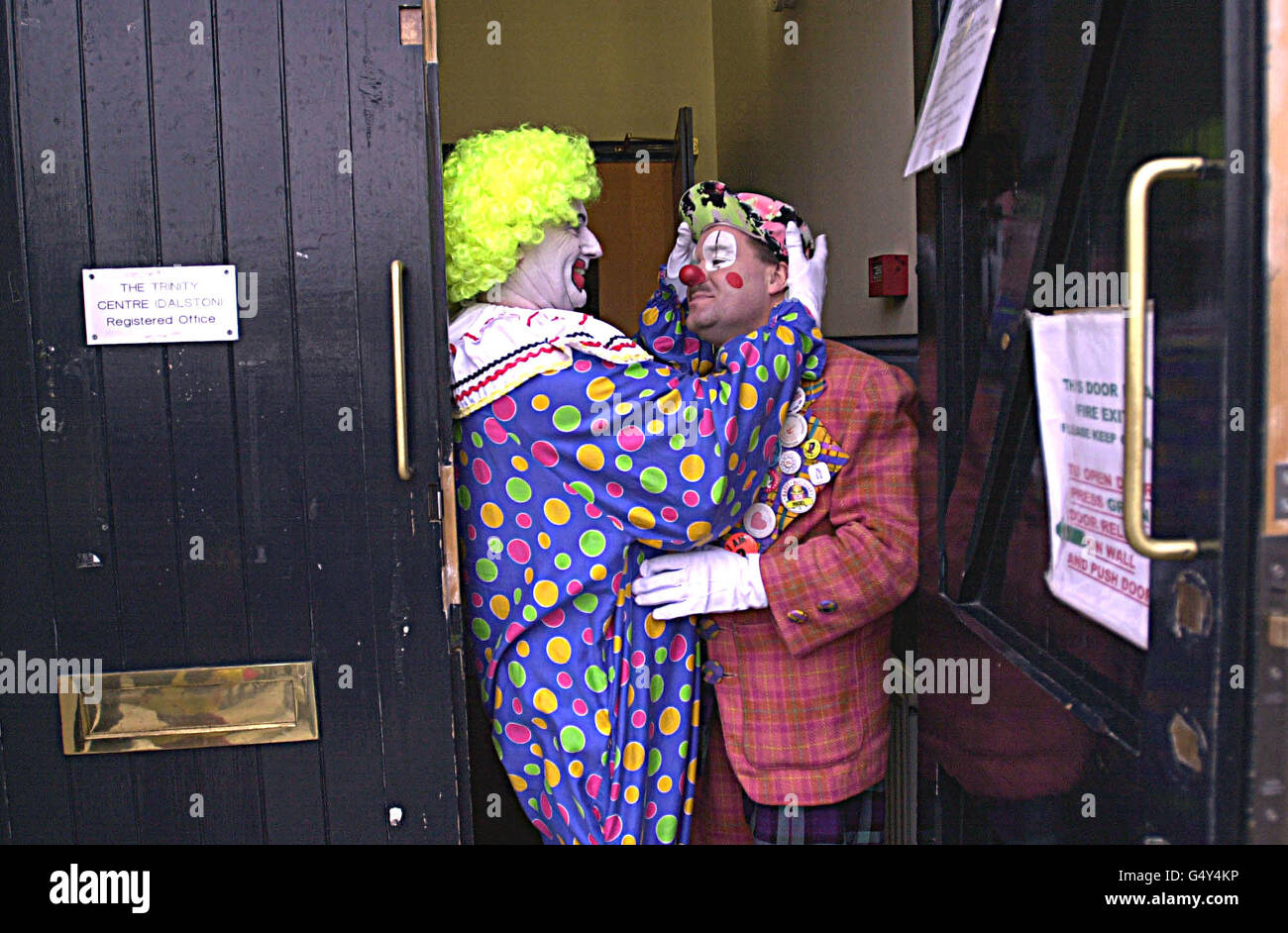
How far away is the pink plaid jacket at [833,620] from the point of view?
6.14ft

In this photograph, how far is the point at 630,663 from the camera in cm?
185

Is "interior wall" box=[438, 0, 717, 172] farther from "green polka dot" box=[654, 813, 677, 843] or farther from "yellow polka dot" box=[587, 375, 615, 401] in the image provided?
"green polka dot" box=[654, 813, 677, 843]

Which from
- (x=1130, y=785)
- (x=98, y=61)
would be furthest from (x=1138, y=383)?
(x=98, y=61)

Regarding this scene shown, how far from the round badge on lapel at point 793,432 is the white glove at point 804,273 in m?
0.20

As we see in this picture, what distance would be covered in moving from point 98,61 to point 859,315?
2.05 m

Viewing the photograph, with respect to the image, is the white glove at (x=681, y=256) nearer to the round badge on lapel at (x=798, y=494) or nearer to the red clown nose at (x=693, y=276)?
the red clown nose at (x=693, y=276)

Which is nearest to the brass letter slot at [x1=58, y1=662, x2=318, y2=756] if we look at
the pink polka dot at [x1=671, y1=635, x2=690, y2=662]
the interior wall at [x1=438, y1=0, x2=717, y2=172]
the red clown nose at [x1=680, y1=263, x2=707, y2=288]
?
the pink polka dot at [x1=671, y1=635, x2=690, y2=662]

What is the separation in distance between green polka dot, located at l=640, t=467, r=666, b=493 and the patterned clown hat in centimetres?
58

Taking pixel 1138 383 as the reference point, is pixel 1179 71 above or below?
above

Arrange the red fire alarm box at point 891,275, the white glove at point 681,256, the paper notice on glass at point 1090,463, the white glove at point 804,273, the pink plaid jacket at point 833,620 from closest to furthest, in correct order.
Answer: the paper notice on glass at point 1090,463 → the pink plaid jacket at point 833,620 → the white glove at point 804,273 → the white glove at point 681,256 → the red fire alarm box at point 891,275

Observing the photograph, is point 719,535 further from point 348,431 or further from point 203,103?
point 203,103

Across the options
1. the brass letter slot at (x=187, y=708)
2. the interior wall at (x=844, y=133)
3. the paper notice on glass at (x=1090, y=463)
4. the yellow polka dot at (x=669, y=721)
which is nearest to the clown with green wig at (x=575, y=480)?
the yellow polka dot at (x=669, y=721)

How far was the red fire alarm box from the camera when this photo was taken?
262cm

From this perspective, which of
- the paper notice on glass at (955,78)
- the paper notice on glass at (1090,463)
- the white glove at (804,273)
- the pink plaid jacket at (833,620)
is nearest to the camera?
the paper notice on glass at (1090,463)
